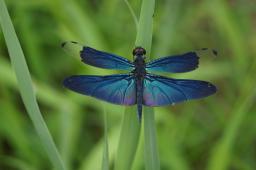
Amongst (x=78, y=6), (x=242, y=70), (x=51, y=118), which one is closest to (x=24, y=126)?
(x=51, y=118)

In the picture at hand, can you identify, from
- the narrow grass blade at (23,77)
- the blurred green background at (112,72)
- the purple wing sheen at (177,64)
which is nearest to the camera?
the narrow grass blade at (23,77)

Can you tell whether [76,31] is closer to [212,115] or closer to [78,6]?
[78,6]

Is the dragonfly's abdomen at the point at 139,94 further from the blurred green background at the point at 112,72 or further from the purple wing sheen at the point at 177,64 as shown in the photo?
the blurred green background at the point at 112,72

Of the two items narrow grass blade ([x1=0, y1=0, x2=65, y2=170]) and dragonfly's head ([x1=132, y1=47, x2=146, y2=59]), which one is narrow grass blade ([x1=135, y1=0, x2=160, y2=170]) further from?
narrow grass blade ([x1=0, y1=0, x2=65, y2=170])

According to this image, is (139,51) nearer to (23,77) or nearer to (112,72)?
(23,77)

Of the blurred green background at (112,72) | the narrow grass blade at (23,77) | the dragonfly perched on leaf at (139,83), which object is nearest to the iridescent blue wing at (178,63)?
the dragonfly perched on leaf at (139,83)

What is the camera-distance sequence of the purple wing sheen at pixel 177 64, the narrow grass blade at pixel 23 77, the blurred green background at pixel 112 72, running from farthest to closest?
the blurred green background at pixel 112 72 → the purple wing sheen at pixel 177 64 → the narrow grass blade at pixel 23 77

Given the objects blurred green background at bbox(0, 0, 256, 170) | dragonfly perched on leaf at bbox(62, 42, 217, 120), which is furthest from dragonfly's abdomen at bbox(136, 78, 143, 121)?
blurred green background at bbox(0, 0, 256, 170)

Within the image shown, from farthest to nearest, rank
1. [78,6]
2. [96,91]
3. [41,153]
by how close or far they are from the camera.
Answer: [78,6], [41,153], [96,91]
